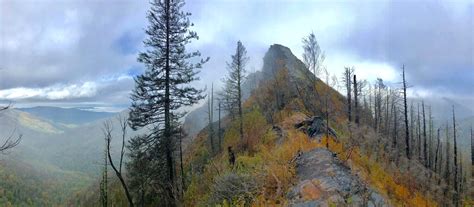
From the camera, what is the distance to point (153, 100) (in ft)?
65.3

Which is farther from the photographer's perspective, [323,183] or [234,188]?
[234,188]

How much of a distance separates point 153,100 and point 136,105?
1.05 metres

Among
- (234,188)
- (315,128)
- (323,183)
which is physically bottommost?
(234,188)

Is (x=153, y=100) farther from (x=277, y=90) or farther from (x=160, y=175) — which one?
(x=277, y=90)

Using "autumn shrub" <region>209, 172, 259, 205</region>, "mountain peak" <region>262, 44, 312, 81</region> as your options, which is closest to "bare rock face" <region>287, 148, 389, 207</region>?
"autumn shrub" <region>209, 172, 259, 205</region>

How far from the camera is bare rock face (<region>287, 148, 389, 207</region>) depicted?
8.56 meters

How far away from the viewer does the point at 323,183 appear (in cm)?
958

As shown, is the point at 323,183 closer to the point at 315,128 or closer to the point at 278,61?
the point at 315,128

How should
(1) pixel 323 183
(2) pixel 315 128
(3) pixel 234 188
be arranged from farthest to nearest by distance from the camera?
1. (2) pixel 315 128
2. (3) pixel 234 188
3. (1) pixel 323 183

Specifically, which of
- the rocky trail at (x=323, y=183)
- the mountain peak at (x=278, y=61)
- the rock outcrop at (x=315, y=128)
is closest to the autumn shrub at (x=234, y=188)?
the rocky trail at (x=323, y=183)

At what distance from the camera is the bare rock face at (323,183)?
337 inches

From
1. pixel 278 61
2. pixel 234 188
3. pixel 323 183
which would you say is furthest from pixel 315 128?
pixel 278 61

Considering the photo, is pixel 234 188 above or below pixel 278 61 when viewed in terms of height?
below

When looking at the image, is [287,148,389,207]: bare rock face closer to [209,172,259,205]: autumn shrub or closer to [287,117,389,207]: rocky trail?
[287,117,389,207]: rocky trail
